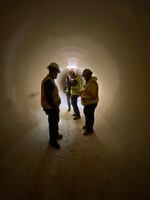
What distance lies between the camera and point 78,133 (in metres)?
5.22

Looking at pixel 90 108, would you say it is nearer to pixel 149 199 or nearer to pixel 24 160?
pixel 24 160

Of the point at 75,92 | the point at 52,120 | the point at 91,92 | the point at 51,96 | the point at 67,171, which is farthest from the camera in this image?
the point at 75,92

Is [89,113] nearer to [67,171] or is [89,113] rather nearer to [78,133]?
[78,133]

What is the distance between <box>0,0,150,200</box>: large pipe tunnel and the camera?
2648 millimetres

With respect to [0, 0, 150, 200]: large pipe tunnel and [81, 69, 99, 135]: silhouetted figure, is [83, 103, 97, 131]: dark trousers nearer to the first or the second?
[81, 69, 99, 135]: silhouetted figure

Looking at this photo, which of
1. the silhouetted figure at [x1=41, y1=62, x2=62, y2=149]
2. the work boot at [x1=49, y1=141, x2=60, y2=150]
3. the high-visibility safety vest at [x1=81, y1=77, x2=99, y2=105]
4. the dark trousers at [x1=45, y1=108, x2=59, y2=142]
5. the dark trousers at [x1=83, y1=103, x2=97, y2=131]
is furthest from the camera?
the dark trousers at [x1=83, y1=103, x2=97, y2=131]

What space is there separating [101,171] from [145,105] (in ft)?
4.48

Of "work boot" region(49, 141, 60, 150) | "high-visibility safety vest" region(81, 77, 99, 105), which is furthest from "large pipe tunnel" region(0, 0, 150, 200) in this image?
"high-visibility safety vest" region(81, 77, 99, 105)

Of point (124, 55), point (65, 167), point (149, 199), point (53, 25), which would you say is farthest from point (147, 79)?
point (53, 25)

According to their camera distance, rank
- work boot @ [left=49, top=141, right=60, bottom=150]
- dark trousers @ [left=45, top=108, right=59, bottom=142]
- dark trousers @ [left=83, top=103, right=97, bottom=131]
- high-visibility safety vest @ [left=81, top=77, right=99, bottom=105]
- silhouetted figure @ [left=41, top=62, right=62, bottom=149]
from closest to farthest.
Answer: silhouetted figure @ [left=41, top=62, right=62, bottom=149] < dark trousers @ [left=45, top=108, right=59, bottom=142] < work boot @ [left=49, top=141, right=60, bottom=150] < high-visibility safety vest @ [left=81, top=77, right=99, bottom=105] < dark trousers @ [left=83, top=103, right=97, bottom=131]

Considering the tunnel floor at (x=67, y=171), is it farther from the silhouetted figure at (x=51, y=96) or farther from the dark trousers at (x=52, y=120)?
the silhouetted figure at (x=51, y=96)

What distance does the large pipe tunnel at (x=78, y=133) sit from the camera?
2.65 metres

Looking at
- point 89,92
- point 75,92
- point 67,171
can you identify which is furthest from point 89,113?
point 67,171

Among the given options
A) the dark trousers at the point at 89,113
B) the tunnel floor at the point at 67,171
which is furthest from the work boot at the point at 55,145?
the dark trousers at the point at 89,113
